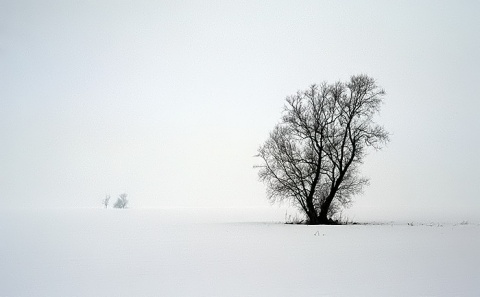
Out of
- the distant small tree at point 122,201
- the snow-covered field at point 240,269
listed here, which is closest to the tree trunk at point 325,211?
the snow-covered field at point 240,269

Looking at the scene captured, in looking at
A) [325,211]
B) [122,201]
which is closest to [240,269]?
[325,211]

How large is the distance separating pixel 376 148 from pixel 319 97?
5903 mm

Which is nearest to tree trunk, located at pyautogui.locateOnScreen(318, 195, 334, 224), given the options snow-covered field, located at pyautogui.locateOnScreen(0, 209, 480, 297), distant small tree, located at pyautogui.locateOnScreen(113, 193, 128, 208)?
snow-covered field, located at pyautogui.locateOnScreen(0, 209, 480, 297)

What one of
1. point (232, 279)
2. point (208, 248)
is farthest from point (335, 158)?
point (232, 279)

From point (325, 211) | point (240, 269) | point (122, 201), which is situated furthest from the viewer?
point (122, 201)

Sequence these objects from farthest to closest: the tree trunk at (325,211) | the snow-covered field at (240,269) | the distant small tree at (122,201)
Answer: the distant small tree at (122,201) < the tree trunk at (325,211) < the snow-covered field at (240,269)

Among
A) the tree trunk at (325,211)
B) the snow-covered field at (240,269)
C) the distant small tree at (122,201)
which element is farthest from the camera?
the distant small tree at (122,201)

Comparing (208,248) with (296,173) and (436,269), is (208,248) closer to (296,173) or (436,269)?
(436,269)

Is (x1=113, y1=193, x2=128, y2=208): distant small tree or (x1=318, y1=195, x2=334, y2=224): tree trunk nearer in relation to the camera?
(x1=318, y1=195, x2=334, y2=224): tree trunk

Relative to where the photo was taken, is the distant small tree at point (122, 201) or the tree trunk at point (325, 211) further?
the distant small tree at point (122, 201)

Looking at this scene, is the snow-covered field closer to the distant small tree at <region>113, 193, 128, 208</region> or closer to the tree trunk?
the tree trunk

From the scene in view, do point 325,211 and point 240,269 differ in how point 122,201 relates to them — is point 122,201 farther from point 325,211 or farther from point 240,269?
point 240,269

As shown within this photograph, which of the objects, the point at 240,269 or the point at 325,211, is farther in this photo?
the point at 325,211

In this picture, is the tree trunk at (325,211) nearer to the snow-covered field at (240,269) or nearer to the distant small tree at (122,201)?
the snow-covered field at (240,269)
